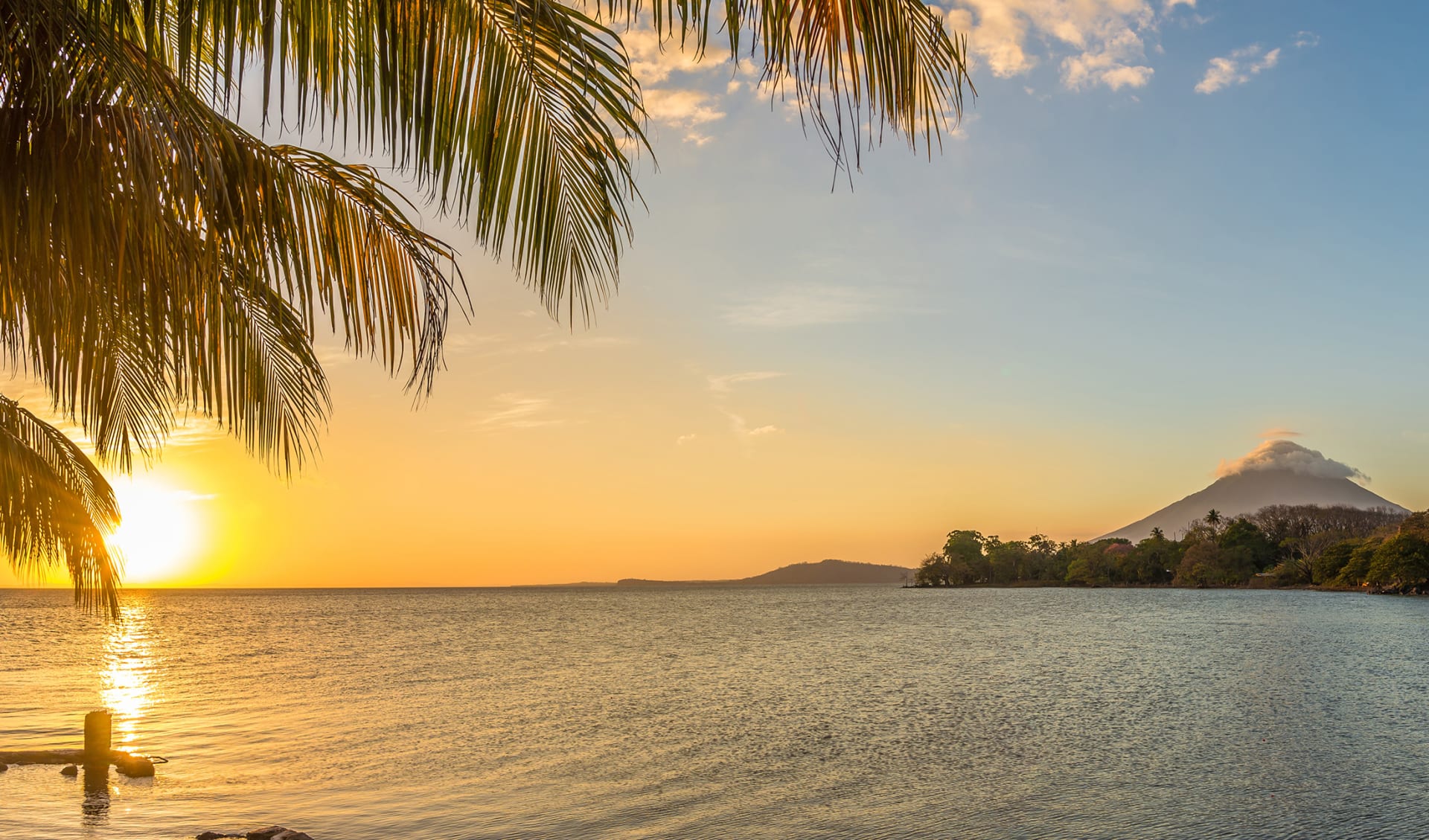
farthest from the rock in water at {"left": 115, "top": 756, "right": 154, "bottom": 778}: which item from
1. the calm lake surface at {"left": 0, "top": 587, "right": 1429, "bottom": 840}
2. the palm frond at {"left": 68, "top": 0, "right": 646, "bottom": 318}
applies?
the palm frond at {"left": 68, "top": 0, "right": 646, "bottom": 318}

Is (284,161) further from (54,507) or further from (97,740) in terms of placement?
(97,740)

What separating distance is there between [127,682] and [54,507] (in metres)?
33.0

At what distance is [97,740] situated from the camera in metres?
16.7

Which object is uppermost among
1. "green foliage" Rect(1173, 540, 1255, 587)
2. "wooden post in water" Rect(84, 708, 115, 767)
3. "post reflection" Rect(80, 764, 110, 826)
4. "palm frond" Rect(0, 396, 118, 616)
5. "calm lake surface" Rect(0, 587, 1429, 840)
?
"palm frond" Rect(0, 396, 118, 616)

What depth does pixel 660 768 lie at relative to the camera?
19.6 metres

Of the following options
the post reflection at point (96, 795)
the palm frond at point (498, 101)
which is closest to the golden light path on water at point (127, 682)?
the post reflection at point (96, 795)

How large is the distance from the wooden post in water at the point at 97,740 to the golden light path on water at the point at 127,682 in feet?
6.45

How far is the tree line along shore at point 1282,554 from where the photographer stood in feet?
348

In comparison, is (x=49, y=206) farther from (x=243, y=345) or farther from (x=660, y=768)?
(x=660, y=768)

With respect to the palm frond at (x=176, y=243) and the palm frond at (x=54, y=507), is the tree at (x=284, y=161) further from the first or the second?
the palm frond at (x=54, y=507)

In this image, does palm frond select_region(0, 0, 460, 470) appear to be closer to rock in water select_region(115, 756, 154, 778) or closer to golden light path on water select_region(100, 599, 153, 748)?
golden light path on water select_region(100, 599, 153, 748)

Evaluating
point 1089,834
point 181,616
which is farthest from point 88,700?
point 181,616

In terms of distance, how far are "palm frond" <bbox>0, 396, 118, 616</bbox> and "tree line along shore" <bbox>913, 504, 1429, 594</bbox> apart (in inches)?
Result: 4896

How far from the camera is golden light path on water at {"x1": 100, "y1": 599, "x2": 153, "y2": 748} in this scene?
25622 mm
